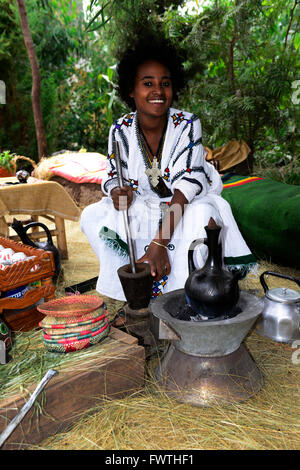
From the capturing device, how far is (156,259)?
2139 millimetres

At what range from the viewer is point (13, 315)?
88.0 inches

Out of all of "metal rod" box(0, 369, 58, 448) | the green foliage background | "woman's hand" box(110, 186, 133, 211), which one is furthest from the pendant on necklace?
the green foliage background

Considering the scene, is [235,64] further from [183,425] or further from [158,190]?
[183,425]

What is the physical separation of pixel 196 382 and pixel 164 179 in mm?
1278

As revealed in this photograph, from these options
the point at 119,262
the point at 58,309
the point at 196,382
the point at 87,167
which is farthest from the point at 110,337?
the point at 87,167

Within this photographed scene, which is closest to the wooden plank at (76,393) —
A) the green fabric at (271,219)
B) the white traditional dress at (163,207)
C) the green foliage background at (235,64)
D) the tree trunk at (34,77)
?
the white traditional dress at (163,207)

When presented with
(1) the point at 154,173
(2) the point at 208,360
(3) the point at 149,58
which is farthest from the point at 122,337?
(3) the point at 149,58

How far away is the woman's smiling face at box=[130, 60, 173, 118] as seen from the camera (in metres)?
2.32

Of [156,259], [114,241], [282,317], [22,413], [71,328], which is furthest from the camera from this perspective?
[114,241]

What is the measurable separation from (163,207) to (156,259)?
1.45 ft

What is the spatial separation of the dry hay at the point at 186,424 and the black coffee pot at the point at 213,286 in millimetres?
427

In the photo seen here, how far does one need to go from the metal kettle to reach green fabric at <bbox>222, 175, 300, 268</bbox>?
3.21 feet

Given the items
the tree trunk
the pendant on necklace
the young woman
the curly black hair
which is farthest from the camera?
the tree trunk

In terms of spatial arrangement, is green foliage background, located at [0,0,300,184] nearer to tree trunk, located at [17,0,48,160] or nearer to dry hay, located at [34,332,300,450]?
tree trunk, located at [17,0,48,160]
